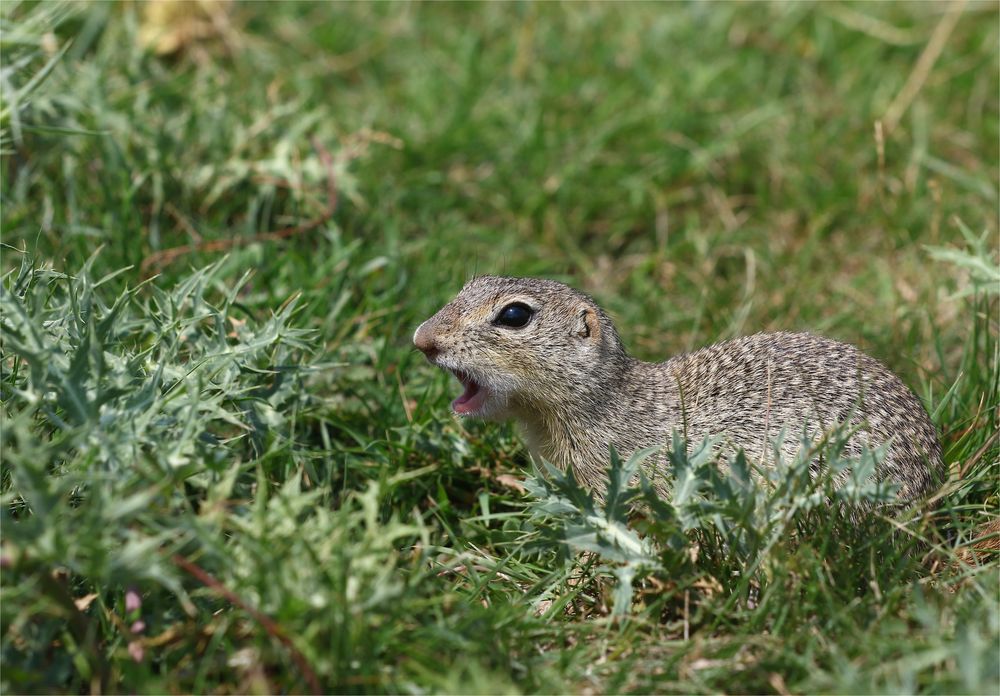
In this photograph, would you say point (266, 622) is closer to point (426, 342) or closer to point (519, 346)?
point (426, 342)

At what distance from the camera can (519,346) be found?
166 inches

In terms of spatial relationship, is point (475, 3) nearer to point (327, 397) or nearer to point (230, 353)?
point (327, 397)

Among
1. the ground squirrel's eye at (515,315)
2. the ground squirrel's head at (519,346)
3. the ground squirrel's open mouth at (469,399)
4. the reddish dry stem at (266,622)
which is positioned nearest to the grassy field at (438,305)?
the reddish dry stem at (266,622)

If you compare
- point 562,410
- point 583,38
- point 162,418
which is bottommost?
point 562,410

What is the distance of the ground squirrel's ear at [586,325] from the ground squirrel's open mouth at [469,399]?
445mm

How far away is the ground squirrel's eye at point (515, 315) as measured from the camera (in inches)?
167

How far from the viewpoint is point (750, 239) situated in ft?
19.5

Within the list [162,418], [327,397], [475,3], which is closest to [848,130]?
[475,3]

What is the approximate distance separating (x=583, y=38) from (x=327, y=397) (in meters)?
3.70

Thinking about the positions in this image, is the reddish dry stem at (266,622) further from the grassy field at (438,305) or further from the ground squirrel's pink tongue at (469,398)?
the ground squirrel's pink tongue at (469,398)

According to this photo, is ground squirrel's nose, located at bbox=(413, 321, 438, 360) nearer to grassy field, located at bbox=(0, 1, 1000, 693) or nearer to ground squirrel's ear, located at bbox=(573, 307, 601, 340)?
grassy field, located at bbox=(0, 1, 1000, 693)

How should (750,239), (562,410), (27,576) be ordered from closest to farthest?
(27,576)
(562,410)
(750,239)

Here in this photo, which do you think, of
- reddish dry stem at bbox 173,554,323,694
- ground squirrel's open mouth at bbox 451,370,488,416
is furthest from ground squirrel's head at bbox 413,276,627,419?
reddish dry stem at bbox 173,554,323,694

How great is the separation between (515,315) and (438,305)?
87 centimetres
